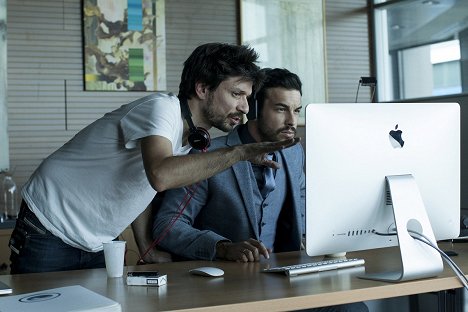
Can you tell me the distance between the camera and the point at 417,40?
17.7ft

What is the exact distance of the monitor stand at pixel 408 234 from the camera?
1873mm

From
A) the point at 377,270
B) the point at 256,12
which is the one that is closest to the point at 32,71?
the point at 256,12

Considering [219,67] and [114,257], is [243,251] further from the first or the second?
[219,67]

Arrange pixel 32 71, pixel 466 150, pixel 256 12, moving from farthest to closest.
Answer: pixel 256 12 → pixel 32 71 → pixel 466 150

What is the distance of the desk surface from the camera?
5.29 feet

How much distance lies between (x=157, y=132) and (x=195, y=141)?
220 millimetres

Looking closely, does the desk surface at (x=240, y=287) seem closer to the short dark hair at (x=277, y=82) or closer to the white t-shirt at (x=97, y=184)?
the white t-shirt at (x=97, y=184)

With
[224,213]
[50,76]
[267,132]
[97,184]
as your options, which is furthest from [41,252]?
[50,76]

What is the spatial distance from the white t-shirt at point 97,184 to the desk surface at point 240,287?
0.63 ft

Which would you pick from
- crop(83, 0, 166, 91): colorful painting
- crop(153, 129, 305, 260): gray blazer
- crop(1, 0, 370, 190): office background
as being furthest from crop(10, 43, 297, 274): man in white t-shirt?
crop(83, 0, 166, 91): colorful painting

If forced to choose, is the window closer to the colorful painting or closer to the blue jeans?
the colorful painting

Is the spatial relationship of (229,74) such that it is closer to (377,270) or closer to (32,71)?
(377,270)

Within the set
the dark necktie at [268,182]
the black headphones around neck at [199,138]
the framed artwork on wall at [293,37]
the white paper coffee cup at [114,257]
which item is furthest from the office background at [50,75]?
the white paper coffee cup at [114,257]

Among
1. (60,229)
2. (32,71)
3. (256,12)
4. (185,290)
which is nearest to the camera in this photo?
(185,290)
